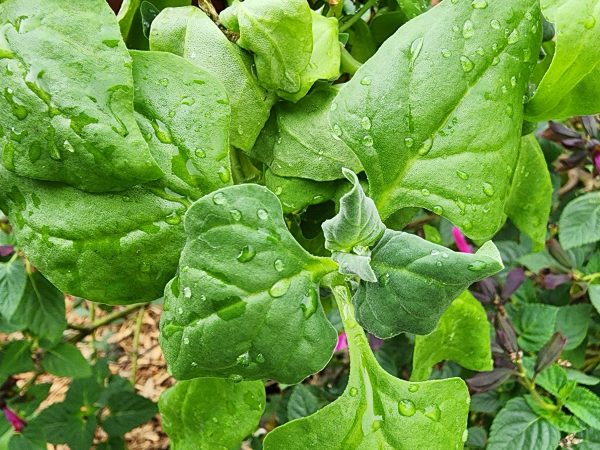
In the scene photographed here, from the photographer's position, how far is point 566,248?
2.61ft

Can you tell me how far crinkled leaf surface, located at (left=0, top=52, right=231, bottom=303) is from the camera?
1.24 feet

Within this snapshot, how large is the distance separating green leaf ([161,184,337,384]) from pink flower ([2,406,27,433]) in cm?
62

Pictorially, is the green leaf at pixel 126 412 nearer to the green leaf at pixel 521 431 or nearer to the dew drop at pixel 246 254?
the green leaf at pixel 521 431

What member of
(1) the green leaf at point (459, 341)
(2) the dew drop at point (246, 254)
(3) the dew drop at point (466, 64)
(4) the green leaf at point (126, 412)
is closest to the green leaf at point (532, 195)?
(1) the green leaf at point (459, 341)

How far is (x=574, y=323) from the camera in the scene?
0.82 meters

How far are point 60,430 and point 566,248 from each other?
2.22 feet

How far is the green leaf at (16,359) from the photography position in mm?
A: 884

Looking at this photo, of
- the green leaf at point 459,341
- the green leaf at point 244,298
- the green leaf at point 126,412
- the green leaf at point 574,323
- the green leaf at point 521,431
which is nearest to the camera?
the green leaf at point 244,298

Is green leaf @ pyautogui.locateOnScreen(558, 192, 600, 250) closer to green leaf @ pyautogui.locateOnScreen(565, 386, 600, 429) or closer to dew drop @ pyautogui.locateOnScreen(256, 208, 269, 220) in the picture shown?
green leaf @ pyautogui.locateOnScreen(565, 386, 600, 429)

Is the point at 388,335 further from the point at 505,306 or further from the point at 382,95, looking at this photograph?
the point at 505,306

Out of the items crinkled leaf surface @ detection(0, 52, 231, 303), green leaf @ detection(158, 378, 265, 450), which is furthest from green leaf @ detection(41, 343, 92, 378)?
crinkled leaf surface @ detection(0, 52, 231, 303)

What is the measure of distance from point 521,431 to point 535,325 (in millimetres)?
125

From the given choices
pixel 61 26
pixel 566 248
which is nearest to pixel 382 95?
pixel 61 26

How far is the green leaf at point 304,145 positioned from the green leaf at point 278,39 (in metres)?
0.02
